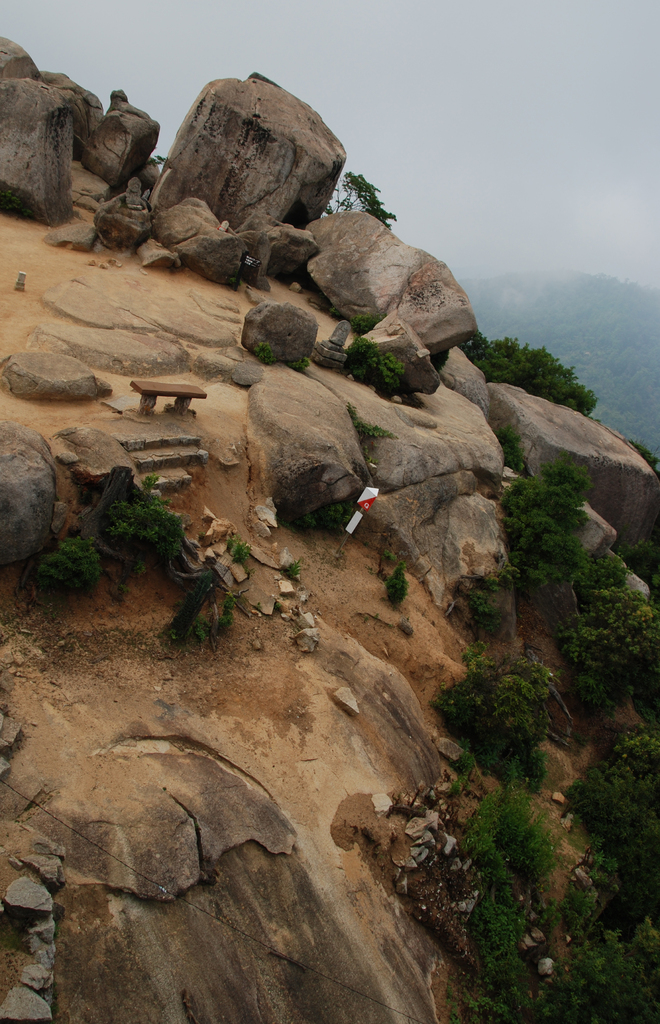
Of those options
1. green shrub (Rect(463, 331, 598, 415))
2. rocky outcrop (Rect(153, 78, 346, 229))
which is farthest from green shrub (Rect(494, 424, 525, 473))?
rocky outcrop (Rect(153, 78, 346, 229))

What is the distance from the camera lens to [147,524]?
870 cm

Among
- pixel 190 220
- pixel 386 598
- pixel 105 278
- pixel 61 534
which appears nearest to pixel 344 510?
pixel 386 598

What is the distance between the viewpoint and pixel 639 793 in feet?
39.8

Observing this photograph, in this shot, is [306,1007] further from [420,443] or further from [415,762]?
[420,443]

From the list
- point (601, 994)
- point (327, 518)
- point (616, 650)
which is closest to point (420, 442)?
point (327, 518)

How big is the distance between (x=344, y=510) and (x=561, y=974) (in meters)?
9.16

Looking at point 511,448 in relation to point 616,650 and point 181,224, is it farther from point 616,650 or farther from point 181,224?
point 181,224

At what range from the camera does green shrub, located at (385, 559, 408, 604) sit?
12859 millimetres

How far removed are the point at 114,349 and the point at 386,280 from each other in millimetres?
13149

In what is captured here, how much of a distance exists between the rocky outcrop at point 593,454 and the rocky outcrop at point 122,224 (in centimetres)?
1551

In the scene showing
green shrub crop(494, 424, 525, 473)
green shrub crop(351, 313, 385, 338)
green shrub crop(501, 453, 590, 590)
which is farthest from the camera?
green shrub crop(494, 424, 525, 473)

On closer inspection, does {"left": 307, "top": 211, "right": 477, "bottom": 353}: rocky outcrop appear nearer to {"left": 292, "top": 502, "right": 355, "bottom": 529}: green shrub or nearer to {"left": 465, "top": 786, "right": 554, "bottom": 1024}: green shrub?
{"left": 292, "top": 502, "right": 355, "bottom": 529}: green shrub

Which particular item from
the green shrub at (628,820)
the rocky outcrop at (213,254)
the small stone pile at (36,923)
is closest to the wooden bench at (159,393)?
the small stone pile at (36,923)

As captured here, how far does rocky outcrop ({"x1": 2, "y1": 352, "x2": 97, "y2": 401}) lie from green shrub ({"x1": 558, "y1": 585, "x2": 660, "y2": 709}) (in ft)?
45.9
